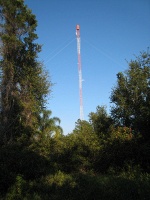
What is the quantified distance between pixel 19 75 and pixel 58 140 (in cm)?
892

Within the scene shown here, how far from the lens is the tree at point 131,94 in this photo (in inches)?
768

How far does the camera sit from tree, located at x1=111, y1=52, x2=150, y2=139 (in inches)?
768

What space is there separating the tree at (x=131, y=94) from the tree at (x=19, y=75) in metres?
7.80

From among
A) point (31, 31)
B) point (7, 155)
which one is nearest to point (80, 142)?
point (7, 155)

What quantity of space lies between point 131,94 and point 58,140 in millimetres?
7327

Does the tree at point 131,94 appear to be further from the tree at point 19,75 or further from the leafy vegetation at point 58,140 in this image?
the tree at point 19,75

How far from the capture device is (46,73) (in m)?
26.0

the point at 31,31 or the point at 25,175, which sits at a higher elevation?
the point at 31,31

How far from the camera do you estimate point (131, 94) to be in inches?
830

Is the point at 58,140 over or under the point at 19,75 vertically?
under

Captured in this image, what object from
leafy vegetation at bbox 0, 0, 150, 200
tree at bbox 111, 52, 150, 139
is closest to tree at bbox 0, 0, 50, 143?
leafy vegetation at bbox 0, 0, 150, 200

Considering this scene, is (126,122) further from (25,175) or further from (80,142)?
(25,175)

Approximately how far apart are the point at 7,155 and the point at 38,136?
10443mm

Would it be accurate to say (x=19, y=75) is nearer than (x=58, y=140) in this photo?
No
